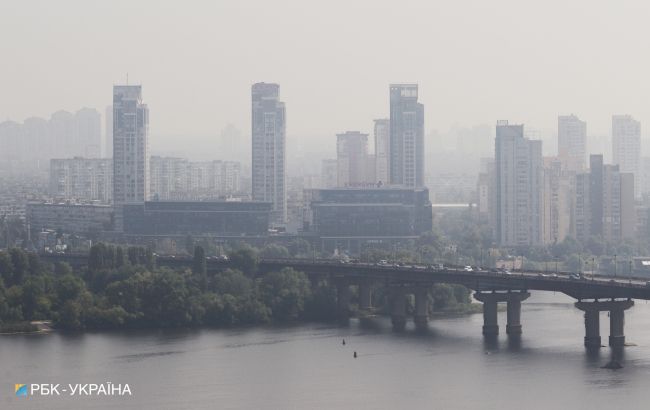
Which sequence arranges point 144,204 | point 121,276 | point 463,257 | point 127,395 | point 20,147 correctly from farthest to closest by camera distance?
point 20,147, point 144,204, point 463,257, point 121,276, point 127,395

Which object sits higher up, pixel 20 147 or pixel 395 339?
pixel 20 147

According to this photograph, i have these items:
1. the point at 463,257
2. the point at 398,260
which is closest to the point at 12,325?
the point at 398,260

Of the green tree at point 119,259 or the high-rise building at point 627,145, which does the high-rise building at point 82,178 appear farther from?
the green tree at point 119,259

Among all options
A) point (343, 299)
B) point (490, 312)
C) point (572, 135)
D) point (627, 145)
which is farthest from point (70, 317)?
point (627, 145)

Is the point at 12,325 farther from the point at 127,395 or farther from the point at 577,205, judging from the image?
the point at 577,205

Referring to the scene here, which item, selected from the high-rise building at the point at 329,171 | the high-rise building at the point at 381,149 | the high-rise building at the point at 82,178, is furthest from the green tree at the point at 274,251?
the high-rise building at the point at 329,171

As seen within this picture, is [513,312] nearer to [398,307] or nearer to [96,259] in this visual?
[398,307]

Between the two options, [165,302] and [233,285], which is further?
[233,285]

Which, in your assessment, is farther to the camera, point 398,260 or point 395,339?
point 398,260
